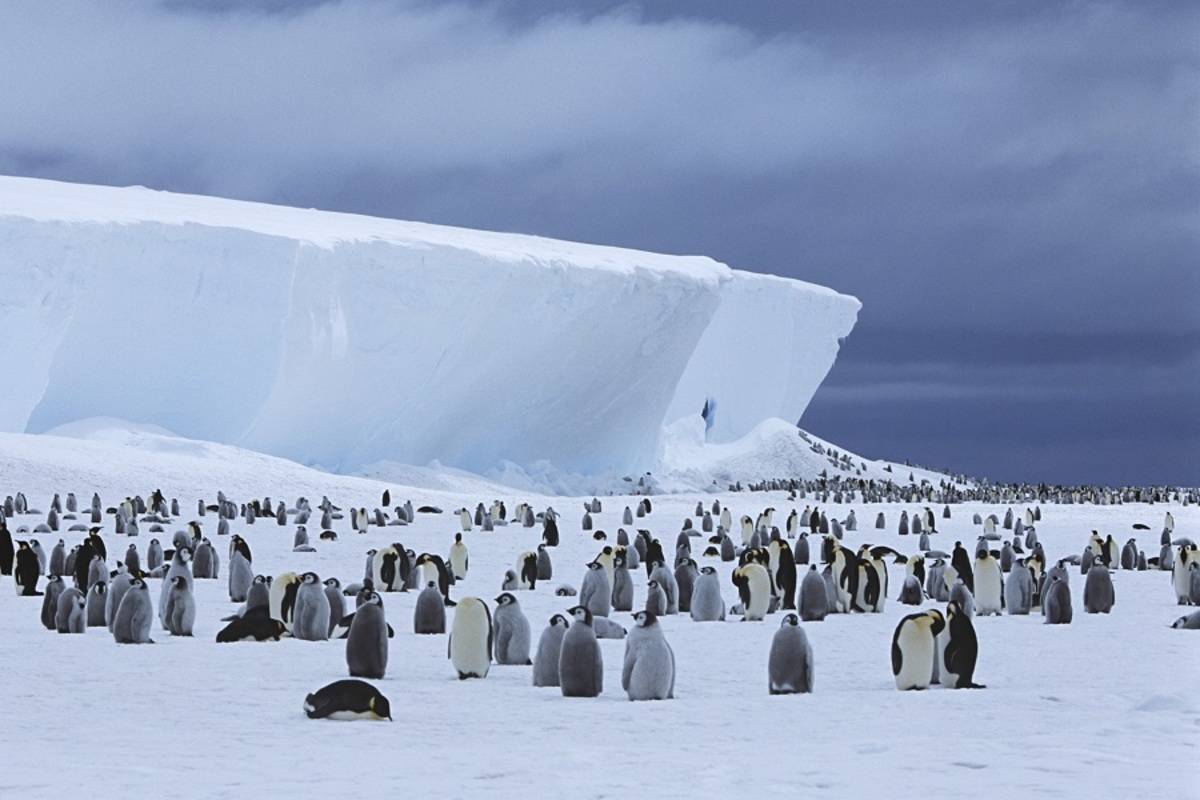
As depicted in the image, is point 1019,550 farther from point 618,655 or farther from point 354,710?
point 354,710

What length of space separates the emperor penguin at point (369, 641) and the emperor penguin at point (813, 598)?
4.12 meters

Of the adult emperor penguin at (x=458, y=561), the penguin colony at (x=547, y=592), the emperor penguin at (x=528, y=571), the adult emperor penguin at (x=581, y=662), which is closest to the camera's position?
the adult emperor penguin at (x=581, y=662)

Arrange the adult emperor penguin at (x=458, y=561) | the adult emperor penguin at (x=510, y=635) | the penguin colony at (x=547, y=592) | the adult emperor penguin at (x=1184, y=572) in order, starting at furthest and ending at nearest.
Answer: the adult emperor penguin at (x=458, y=561) < the adult emperor penguin at (x=1184, y=572) < the adult emperor penguin at (x=510, y=635) < the penguin colony at (x=547, y=592)

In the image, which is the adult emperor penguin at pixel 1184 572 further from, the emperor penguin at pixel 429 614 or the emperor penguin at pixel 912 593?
the emperor penguin at pixel 429 614

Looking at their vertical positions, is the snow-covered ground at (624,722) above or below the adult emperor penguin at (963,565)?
below

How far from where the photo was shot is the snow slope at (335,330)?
29.2 metres

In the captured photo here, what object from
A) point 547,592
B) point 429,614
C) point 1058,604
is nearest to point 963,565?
point 1058,604

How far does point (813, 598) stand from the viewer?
11.1m

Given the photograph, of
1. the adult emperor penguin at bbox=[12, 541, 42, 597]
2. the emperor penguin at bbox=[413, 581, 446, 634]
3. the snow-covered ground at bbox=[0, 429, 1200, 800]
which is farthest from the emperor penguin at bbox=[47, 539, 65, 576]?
the emperor penguin at bbox=[413, 581, 446, 634]

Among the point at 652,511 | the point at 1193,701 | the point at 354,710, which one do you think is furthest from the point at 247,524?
the point at 1193,701

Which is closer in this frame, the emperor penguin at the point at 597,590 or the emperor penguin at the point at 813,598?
the emperor penguin at the point at 597,590

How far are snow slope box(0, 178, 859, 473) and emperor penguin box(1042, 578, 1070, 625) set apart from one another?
21.7 meters

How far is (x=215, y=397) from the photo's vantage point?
30891 millimetres

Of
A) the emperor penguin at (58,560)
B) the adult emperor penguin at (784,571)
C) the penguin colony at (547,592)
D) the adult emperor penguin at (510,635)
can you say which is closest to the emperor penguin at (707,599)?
the penguin colony at (547,592)
